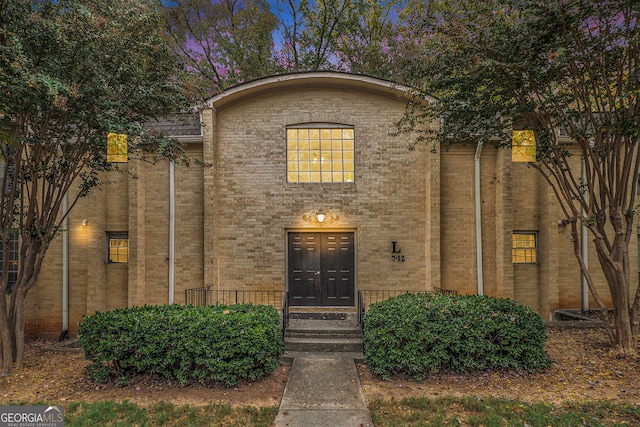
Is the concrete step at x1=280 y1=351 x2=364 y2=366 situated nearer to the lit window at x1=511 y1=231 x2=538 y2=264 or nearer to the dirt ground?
the dirt ground

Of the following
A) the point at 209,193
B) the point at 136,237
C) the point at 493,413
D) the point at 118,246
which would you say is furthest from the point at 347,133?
the point at 118,246

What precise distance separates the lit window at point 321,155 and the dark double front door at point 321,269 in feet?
5.50

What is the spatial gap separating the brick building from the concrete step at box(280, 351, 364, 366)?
2.58 m

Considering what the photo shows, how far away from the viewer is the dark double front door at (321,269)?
920cm

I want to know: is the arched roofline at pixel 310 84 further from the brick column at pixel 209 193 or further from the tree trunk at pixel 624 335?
the tree trunk at pixel 624 335

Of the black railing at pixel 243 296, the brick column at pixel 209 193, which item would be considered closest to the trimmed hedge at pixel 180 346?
the brick column at pixel 209 193

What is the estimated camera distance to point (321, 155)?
9.39m

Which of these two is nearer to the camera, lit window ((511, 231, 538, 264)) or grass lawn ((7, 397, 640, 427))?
grass lawn ((7, 397, 640, 427))

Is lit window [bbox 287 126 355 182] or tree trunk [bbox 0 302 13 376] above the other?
lit window [bbox 287 126 355 182]

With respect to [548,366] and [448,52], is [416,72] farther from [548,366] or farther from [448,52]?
[548,366]

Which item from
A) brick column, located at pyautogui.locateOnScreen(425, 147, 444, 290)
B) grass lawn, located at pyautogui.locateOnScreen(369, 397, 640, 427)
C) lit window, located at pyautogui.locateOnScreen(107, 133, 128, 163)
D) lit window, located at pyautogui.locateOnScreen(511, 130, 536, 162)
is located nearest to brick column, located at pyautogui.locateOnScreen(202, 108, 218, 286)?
lit window, located at pyautogui.locateOnScreen(107, 133, 128, 163)

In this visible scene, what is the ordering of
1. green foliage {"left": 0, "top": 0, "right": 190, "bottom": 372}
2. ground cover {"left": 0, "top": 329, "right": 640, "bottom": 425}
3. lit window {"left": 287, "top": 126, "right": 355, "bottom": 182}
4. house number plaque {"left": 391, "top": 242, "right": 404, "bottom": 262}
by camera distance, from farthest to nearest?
1. lit window {"left": 287, "top": 126, "right": 355, "bottom": 182}
2. house number plaque {"left": 391, "top": 242, "right": 404, "bottom": 262}
3. green foliage {"left": 0, "top": 0, "right": 190, "bottom": 372}
4. ground cover {"left": 0, "top": 329, "right": 640, "bottom": 425}

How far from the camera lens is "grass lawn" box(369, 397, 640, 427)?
13.6ft

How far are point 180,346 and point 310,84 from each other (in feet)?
24.1
